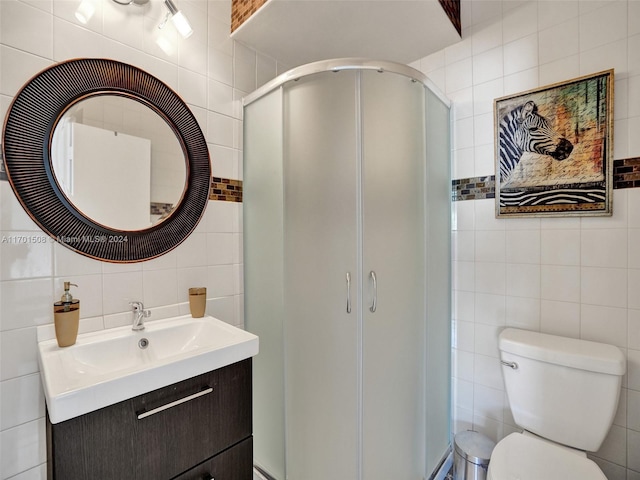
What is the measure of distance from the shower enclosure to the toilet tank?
39 centimetres

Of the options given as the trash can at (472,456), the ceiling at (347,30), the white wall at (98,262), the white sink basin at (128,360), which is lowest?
the trash can at (472,456)

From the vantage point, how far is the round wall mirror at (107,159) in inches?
43.8

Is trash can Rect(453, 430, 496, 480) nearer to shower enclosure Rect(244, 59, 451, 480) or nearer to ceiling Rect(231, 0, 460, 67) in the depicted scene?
shower enclosure Rect(244, 59, 451, 480)

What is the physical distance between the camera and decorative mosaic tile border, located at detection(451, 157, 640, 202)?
52.6 inches

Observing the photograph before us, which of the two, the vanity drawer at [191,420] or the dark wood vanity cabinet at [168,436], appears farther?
the vanity drawer at [191,420]

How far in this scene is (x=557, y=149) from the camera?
1499 mm

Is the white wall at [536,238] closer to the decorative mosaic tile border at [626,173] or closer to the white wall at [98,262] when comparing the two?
the decorative mosaic tile border at [626,173]

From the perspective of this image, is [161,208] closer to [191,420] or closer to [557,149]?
[191,420]

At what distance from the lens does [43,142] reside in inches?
44.3

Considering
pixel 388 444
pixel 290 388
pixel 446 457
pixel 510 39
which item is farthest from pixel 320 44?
pixel 446 457

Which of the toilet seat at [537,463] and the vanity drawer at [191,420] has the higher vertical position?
the vanity drawer at [191,420]

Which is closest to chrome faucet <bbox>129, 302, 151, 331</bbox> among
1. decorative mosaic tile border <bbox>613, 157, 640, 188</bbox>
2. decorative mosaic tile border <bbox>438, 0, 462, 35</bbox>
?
decorative mosaic tile border <bbox>438, 0, 462, 35</bbox>

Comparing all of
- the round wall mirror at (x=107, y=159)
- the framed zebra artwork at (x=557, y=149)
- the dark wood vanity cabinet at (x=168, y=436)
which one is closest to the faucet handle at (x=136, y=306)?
the round wall mirror at (x=107, y=159)

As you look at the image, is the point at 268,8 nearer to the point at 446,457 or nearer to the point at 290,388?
the point at 290,388
